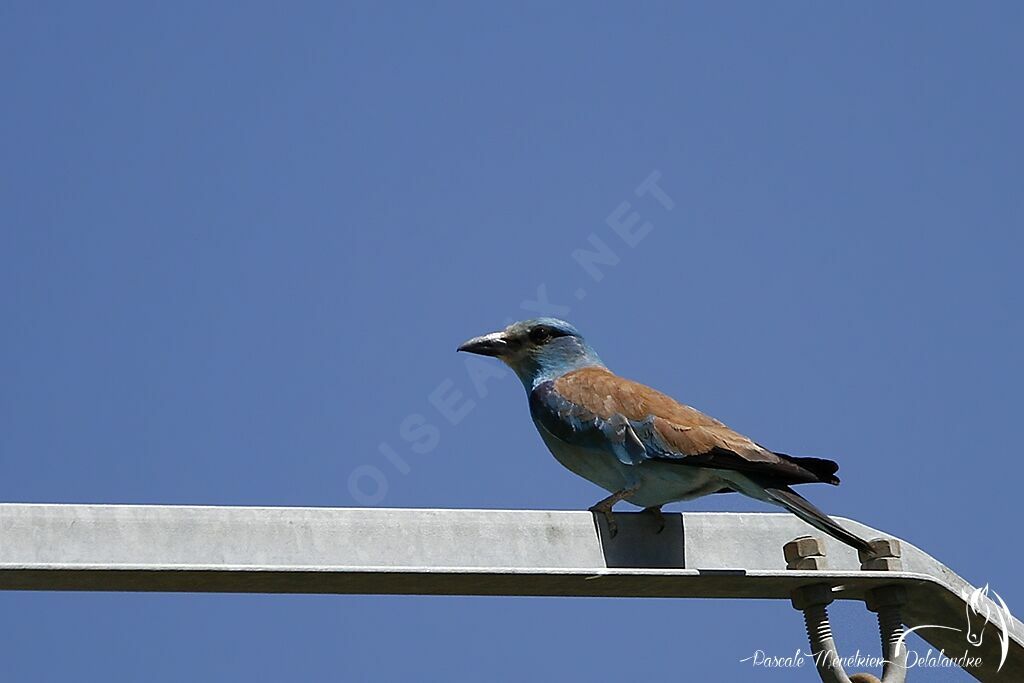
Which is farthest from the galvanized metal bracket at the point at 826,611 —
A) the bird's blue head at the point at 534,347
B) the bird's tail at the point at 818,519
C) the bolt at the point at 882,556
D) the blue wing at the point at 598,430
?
the bird's blue head at the point at 534,347

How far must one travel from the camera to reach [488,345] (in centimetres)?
649

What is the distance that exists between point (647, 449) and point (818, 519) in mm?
989

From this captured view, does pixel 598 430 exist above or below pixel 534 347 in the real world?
below

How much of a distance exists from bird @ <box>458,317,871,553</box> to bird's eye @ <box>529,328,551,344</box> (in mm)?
165

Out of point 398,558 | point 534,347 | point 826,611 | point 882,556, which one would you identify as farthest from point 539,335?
point 398,558

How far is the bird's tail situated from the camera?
4.60 meters

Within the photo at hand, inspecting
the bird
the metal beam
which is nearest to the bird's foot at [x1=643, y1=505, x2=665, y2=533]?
the metal beam

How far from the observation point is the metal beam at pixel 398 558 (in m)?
3.61

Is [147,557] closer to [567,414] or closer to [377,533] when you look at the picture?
[377,533]

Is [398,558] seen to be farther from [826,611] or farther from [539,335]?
[539,335]

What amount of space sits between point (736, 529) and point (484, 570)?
1005mm

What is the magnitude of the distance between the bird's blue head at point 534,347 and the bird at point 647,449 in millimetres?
77

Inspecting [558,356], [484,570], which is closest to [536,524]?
[484,570]

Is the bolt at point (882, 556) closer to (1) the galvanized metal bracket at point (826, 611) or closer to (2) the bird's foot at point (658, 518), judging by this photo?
(1) the galvanized metal bracket at point (826, 611)
